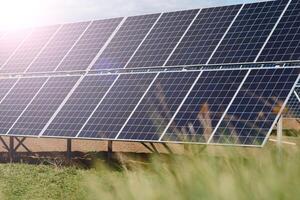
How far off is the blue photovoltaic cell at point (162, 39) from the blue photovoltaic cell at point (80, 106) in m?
1.53

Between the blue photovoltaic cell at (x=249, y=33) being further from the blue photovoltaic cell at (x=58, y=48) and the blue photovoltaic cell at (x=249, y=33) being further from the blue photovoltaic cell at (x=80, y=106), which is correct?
the blue photovoltaic cell at (x=58, y=48)

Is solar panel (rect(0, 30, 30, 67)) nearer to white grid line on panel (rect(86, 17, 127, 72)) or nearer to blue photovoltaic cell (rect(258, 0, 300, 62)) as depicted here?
white grid line on panel (rect(86, 17, 127, 72))

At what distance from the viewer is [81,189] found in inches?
504

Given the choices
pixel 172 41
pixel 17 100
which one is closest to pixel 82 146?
pixel 17 100

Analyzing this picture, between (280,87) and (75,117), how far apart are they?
702cm

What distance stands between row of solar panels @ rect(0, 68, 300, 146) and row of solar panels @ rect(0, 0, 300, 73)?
4.82 ft

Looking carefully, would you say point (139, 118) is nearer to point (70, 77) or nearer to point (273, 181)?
point (70, 77)

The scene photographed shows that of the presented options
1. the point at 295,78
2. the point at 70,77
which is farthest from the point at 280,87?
the point at 70,77

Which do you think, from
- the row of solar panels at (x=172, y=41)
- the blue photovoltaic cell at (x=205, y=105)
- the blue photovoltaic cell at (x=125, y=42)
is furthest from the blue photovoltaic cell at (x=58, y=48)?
the blue photovoltaic cell at (x=205, y=105)

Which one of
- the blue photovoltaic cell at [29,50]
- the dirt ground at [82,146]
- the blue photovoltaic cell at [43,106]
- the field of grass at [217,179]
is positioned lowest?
the field of grass at [217,179]

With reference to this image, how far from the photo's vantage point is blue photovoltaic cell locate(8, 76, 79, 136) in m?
19.0

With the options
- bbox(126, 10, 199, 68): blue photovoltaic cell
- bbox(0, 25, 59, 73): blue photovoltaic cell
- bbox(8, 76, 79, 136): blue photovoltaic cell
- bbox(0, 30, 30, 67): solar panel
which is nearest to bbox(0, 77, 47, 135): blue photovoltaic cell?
bbox(8, 76, 79, 136): blue photovoltaic cell

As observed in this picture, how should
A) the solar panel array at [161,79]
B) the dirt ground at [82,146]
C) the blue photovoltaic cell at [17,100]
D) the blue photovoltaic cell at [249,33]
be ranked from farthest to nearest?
the dirt ground at [82,146] → the blue photovoltaic cell at [17,100] → the blue photovoltaic cell at [249,33] → the solar panel array at [161,79]

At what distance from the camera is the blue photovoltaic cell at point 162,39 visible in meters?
20.6
